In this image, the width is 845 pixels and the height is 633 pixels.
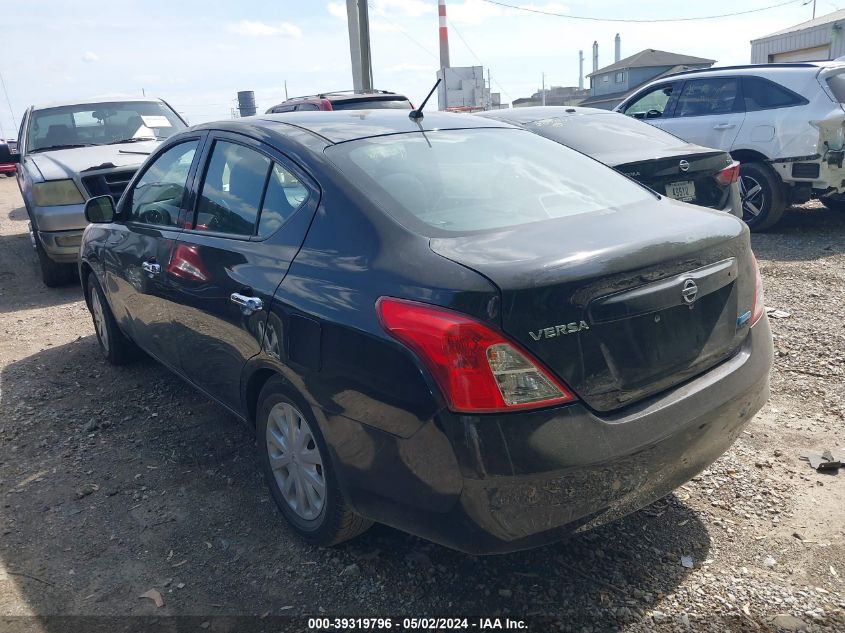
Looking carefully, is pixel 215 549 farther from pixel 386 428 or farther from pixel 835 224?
pixel 835 224

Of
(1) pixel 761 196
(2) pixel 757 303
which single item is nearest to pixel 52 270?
(2) pixel 757 303

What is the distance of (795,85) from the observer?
8133 millimetres

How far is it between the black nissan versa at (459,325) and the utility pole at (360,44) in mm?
19084

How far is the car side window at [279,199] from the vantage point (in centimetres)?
289

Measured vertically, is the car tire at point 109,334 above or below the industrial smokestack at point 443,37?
below

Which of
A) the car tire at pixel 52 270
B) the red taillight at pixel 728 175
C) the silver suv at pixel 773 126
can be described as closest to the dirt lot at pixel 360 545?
the red taillight at pixel 728 175

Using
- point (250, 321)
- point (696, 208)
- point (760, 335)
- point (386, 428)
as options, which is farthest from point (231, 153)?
point (760, 335)

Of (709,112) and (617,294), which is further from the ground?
(709,112)

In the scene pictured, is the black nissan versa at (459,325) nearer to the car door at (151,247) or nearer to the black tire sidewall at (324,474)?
the black tire sidewall at (324,474)

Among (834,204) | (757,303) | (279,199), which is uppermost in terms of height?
(279,199)

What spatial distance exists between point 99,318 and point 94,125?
13.6ft

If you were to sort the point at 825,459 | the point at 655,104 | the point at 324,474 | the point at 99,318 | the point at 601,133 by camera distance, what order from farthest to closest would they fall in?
the point at 655,104
the point at 601,133
the point at 99,318
the point at 825,459
the point at 324,474

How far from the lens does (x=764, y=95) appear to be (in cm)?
843

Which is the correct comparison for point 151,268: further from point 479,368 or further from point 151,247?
point 479,368
